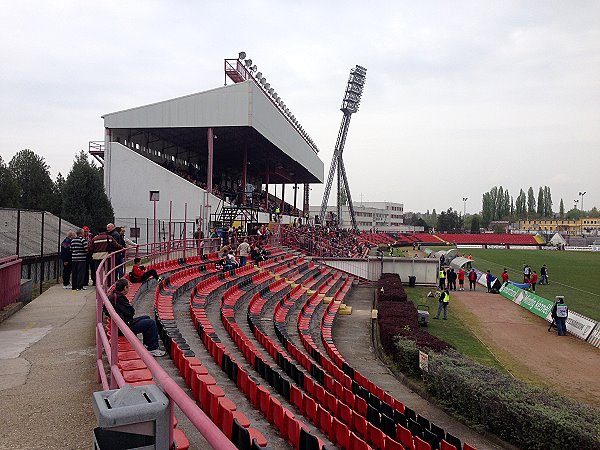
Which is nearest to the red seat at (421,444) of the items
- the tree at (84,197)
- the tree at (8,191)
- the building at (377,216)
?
the tree at (84,197)

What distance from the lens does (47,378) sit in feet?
21.4

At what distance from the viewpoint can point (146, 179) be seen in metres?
35.8

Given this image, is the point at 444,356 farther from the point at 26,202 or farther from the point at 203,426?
the point at 26,202

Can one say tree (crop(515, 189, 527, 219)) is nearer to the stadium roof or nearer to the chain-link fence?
the stadium roof

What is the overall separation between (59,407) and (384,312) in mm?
15283

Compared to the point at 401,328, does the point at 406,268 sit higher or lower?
higher

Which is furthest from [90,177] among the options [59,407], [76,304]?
[59,407]

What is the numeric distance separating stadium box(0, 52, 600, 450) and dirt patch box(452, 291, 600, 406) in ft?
0.28

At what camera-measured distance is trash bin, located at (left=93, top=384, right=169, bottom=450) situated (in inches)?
95.5

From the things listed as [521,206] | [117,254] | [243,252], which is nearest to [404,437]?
[117,254]

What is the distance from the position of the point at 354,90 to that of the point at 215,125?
56.3m

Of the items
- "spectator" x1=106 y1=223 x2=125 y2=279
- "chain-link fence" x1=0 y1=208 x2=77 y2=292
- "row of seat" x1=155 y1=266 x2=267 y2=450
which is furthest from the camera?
"chain-link fence" x1=0 y1=208 x2=77 y2=292

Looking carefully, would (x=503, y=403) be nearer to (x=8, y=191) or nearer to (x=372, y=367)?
(x=372, y=367)

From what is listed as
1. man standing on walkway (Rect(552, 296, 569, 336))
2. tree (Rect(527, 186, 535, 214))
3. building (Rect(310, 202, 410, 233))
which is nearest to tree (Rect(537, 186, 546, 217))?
tree (Rect(527, 186, 535, 214))
